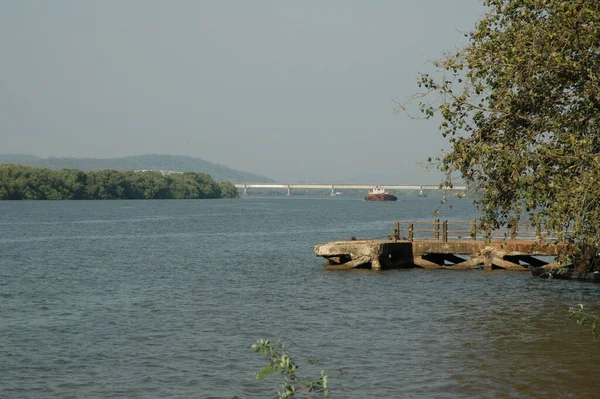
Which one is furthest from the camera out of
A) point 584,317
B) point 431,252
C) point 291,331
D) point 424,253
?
point 424,253

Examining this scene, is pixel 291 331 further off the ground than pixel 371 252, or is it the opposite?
pixel 371 252

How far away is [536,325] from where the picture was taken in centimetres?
2612

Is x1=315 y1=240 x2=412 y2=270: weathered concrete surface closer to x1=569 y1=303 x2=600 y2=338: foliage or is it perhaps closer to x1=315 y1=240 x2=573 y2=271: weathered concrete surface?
x1=315 y1=240 x2=573 y2=271: weathered concrete surface

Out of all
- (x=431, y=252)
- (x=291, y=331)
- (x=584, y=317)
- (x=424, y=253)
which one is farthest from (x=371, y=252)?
(x=584, y=317)

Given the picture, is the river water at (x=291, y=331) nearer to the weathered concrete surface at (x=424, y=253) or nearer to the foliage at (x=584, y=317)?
the foliage at (x=584, y=317)

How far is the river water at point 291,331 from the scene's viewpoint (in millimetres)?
18969

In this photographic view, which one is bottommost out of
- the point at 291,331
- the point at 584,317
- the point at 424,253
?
the point at 291,331

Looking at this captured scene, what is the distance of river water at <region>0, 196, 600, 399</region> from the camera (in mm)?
18969

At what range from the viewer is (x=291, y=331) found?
84.2ft

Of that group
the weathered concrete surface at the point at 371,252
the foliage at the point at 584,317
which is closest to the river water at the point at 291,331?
the foliage at the point at 584,317

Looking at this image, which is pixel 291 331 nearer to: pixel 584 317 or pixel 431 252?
pixel 584 317

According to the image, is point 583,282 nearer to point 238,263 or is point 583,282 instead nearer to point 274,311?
point 274,311

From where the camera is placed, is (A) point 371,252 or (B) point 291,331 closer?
(B) point 291,331

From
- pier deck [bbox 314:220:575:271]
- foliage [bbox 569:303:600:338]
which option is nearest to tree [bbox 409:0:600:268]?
foliage [bbox 569:303:600:338]
